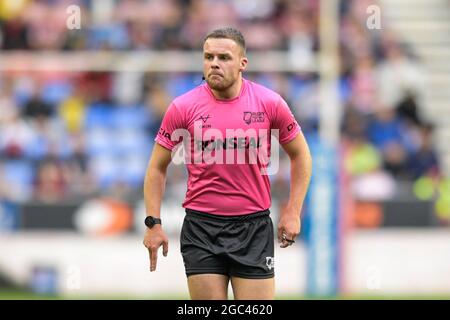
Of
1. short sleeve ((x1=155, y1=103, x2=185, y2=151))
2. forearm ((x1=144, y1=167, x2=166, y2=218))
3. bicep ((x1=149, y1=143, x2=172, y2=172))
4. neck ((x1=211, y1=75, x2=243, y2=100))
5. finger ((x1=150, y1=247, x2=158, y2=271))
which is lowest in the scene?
finger ((x1=150, y1=247, x2=158, y2=271))

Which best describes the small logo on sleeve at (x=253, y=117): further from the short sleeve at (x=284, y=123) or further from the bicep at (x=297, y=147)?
Answer: the bicep at (x=297, y=147)

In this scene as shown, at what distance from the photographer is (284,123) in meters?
9.17

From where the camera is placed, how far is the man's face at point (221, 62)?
8.94 m

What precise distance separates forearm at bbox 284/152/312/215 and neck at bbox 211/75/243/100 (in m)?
0.65

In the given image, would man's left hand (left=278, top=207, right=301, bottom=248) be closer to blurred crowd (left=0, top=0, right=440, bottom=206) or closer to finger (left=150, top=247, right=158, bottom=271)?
finger (left=150, top=247, right=158, bottom=271)

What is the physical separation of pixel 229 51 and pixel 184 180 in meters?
9.34

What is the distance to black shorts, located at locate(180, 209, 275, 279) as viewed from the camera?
899cm

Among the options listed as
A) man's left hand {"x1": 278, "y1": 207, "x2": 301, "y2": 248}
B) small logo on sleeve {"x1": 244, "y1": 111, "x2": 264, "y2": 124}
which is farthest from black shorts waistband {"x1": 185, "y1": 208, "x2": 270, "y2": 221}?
small logo on sleeve {"x1": 244, "y1": 111, "x2": 264, "y2": 124}

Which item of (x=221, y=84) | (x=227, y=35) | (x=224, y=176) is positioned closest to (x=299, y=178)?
(x=224, y=176)

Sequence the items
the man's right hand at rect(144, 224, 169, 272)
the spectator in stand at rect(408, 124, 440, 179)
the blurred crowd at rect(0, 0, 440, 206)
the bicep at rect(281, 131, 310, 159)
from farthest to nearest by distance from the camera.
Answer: the spectator in stand at rect(408, 124, 440, 179) → the blurred crowd at rect(0, 0, 440, 206) → the bicep at rect(281, 131, 310, 159) → the man's right hand at rect(144, 224, 169, 272)

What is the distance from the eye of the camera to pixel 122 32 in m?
20.7

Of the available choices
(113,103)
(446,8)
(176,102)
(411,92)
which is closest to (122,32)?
(113,103)

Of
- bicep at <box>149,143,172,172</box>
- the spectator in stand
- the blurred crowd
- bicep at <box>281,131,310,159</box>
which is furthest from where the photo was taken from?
the spectator in stand
